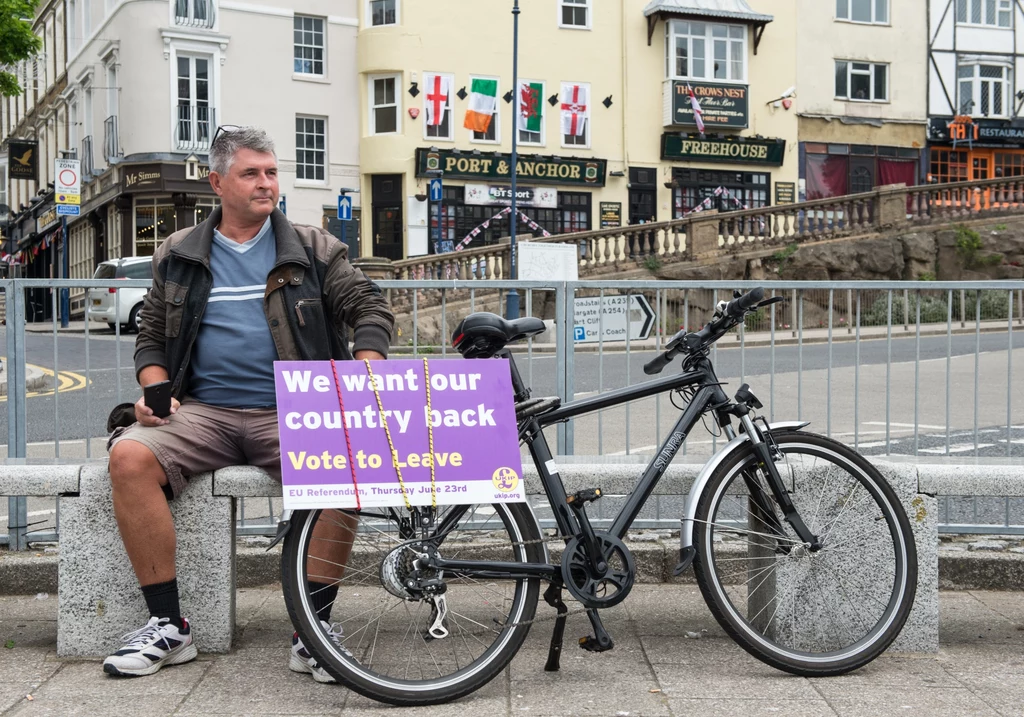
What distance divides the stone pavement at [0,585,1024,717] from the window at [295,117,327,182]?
31940mm

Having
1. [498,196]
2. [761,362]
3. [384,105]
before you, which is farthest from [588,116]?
[761,362]

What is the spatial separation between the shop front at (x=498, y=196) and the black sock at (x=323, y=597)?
31760 millimetres

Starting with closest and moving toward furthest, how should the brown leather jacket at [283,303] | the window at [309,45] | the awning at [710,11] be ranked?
the brown leather jacket at [283,303]
the window at [309,45]
the awning at [710,11]

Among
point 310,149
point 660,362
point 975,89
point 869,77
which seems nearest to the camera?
point 660,362

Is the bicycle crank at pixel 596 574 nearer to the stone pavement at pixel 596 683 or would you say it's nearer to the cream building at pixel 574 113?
the stone pavement at pixel 596 683

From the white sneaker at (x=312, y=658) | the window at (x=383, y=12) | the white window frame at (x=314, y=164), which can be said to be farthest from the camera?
the window at (x=383, y=12)

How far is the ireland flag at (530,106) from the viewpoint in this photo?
36.7 metres

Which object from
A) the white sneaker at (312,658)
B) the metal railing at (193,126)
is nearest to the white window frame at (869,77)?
the metal railing at (193,126)

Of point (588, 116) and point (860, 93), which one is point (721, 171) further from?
point (860, 93)

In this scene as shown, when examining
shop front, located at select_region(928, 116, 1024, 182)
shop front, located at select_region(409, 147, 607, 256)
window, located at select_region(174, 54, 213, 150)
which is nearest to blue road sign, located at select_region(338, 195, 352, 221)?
shop front, located at select_region(409, 147, 607, 256)

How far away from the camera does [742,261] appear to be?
1246 inches

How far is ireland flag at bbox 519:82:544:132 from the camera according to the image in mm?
36656

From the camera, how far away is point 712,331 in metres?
4.23

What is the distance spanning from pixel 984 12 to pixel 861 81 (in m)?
5.43
